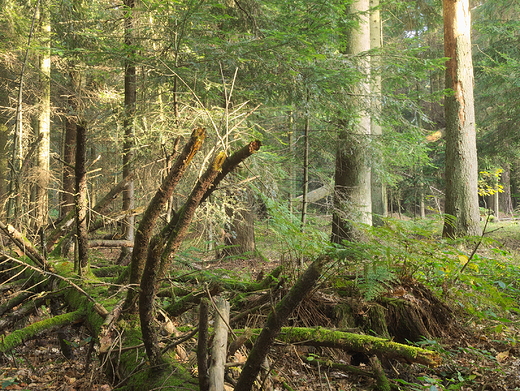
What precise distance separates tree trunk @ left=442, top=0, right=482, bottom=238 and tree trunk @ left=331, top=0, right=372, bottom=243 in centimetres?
207

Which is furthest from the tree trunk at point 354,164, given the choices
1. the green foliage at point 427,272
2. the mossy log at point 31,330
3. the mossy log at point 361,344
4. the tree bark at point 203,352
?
the tree bark at point 203,352

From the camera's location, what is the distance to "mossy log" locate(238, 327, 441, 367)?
2531mm

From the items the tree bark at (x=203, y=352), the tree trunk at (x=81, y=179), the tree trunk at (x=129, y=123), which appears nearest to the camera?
the tree bark at (x=203, y=352)

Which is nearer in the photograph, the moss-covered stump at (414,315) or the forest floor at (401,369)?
the forest floor at (401,369)

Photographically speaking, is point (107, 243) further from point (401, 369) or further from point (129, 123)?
point (401, 369)

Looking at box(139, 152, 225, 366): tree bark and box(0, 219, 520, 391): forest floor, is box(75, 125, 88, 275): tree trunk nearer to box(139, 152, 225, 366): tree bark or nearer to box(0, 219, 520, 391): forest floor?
box(0, 219, 520, 391): forest floor

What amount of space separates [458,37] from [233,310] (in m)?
8.87

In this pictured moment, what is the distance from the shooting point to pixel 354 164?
8.74 metres

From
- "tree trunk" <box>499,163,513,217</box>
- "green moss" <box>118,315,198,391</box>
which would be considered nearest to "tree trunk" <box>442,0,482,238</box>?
"green moss" <box>118,315,198,391</box>

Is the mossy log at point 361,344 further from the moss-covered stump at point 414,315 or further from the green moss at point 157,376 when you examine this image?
the moss-covered stump at point 414,315

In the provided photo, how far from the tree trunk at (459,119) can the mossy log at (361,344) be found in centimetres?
726

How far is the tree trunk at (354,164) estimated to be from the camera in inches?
324

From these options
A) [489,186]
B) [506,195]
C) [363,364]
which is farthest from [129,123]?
[506,195]

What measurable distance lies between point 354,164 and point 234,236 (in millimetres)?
3247
